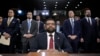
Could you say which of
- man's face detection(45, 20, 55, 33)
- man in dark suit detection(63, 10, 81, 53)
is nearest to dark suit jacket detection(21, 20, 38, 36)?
man in dark suit detection(63, 10, 81, 53)

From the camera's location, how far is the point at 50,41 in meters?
4.02

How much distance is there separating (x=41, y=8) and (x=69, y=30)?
427cm

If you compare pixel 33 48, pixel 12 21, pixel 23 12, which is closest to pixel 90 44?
pixel 12 21

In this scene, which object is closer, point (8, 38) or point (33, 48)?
point (33, 48)

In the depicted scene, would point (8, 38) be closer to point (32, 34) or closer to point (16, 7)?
point (32, 34)

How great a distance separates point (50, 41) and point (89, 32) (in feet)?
6.93

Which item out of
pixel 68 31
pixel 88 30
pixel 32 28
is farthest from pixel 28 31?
pixel 88 30

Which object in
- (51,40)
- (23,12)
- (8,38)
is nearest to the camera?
(51,40)

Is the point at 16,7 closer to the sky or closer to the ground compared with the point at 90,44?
closer to the sky

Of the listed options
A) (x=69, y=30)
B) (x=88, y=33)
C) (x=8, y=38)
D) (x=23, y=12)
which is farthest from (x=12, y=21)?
(x=23, y=12)

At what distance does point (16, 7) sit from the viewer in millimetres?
9648

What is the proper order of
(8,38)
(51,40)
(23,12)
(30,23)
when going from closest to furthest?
(51,40) < (8,38) < (30,23) < (23,12)

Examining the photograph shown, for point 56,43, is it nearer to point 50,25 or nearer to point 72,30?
point 50,25

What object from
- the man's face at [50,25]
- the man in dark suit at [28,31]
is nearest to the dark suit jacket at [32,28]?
the man in dark suit at [28,31]
